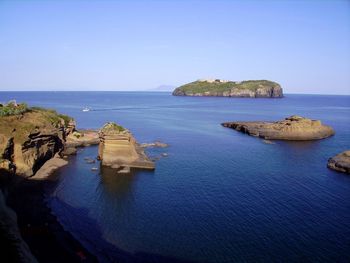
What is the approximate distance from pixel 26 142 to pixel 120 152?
52.8ft

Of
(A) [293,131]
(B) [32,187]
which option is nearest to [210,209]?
(B) [32,187]

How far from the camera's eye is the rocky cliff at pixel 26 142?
4538cm

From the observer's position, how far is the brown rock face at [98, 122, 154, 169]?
193 ft

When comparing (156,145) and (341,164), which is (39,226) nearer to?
(156,145)

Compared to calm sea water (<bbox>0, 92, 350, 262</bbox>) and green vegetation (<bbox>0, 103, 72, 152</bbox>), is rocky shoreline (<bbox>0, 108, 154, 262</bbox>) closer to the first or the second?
green vegetation (<bbox>0, 103, 72, 152</bbox>)

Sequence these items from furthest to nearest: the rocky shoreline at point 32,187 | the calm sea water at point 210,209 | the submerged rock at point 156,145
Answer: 1. the submerged rock at point 156,145
2. the calm sea water at point 210,209
3. the rocky shoreline at point 32,187

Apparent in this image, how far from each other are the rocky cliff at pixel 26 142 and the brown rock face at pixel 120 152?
954cm

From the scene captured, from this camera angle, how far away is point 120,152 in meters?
59.8

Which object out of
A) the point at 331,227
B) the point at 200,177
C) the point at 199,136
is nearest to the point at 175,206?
the point at 200,177

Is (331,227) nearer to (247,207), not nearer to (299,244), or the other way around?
(299,244)

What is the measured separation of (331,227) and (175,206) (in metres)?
17.8

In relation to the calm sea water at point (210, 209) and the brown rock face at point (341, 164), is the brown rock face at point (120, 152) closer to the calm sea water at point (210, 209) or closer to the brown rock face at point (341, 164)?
the calm sea water at point (210, 209)

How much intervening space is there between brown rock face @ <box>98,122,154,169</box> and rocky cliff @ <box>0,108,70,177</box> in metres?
9.54

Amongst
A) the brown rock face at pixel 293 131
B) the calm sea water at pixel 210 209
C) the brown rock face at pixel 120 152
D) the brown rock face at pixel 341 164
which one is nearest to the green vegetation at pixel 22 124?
the calm sea water at pixel 210 209
